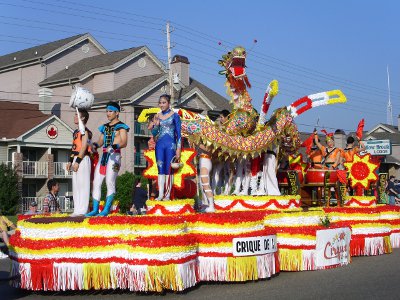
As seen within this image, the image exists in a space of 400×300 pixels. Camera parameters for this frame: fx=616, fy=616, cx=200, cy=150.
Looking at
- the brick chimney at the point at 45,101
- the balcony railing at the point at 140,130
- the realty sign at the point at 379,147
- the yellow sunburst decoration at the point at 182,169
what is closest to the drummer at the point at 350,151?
the yellow sunburst decoration at the point at 182,169

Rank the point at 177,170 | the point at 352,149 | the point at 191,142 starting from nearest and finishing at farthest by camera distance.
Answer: the point at 177,170, the point at 191,142, the point at 352,149

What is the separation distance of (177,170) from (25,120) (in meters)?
30.6

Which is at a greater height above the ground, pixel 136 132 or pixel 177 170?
pixel 136 132

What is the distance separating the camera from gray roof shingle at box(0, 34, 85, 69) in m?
46.6

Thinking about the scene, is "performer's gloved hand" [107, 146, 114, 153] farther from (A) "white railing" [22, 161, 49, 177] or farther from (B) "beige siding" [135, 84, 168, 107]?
(B) "beige siding" [135, 84, 168, 107]

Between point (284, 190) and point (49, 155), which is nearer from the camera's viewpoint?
point (284, 190)

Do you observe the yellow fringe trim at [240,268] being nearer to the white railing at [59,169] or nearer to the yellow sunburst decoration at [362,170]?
the yellow sunburst decoration at [362,170]

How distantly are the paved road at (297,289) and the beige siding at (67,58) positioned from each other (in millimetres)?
37694

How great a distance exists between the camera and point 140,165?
43.1 m

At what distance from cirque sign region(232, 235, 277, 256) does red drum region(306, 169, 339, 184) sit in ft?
16.2

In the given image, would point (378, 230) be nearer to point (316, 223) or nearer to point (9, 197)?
point (316, 223)

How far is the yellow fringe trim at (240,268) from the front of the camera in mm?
9188

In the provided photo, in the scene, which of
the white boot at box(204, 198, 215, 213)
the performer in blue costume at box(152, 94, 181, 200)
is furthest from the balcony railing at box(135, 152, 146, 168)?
the performer in blue costume at box(152, 94, 181, 200)

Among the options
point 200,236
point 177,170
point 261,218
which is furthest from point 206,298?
point 177,170
